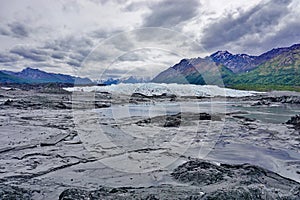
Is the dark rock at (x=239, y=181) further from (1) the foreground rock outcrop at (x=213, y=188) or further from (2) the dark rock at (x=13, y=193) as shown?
(2) the dark rock at (x=13, y=193)

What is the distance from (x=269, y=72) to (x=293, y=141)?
580ft

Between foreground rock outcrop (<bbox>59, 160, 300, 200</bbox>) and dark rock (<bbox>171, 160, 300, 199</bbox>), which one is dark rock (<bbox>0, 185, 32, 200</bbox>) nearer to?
foreground rock outcrop (<bbox>59, 160, 300, 200</bbox>)

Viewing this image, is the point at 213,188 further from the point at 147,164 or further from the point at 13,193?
the point at 13,193

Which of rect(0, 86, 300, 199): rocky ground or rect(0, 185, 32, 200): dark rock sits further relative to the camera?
rect(0, 86, 300, 199): rocky ground

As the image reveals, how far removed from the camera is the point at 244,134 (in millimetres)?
15641

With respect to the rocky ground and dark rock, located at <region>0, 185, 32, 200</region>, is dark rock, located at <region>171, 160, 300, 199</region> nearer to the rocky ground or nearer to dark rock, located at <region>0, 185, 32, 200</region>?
the rocky ground

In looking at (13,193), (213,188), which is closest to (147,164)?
(213,188)

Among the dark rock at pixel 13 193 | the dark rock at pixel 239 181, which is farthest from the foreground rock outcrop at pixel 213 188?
the dark rock at pixel 13 193

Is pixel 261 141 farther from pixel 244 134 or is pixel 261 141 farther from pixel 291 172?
pixel 291 172

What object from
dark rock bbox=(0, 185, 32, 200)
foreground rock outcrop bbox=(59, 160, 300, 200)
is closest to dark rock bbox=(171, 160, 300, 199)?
foreground rock outcrop bbox=(59, 160, 300, 200)

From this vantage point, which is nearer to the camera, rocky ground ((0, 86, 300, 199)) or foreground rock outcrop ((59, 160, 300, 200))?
foreground rock outcrop ((59, 160, 300, 200))

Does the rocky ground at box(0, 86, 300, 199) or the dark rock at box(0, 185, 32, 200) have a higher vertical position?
the dark rock at box(0, 185, 32, 200)

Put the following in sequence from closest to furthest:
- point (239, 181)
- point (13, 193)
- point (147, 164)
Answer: point (13, 193) → point (239, 181) → point (147, 164)

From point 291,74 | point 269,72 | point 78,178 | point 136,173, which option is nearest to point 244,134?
point 136,173
